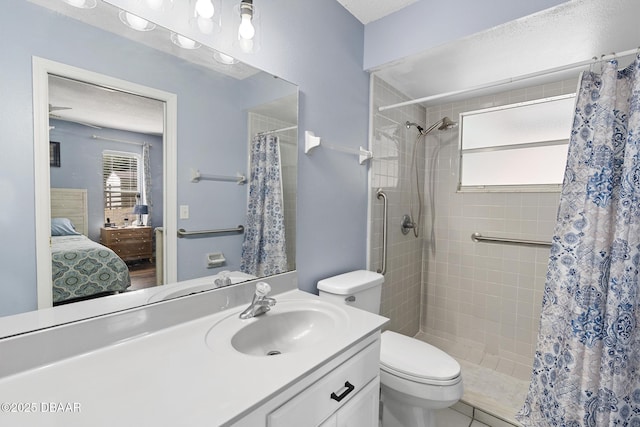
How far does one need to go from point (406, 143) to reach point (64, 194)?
2.21 m

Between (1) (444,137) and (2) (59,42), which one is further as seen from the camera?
(1) (444,137)

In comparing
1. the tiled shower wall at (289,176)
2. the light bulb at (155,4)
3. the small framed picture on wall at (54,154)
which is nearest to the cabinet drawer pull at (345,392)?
the tiled shower wall at (289,176)

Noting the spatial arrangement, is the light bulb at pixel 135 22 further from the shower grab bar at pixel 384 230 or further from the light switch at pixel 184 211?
the shower grab bar at pixel 384 230

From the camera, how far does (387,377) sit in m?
1.40

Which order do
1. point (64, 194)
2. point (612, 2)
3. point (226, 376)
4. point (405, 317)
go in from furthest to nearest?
point (405, 317) < point (612, 2) < point (64, 194) < point (226, 376)

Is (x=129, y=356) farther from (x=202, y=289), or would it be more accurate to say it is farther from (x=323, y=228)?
(x=323, y=228)

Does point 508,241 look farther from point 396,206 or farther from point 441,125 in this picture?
point 441,125

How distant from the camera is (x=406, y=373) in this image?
Answer: 135 centimetres

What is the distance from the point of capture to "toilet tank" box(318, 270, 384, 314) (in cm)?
151

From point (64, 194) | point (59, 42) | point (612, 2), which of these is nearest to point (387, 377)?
point (64, 194)

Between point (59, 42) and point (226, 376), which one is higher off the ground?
point (59, 42)

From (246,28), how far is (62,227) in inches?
37.9

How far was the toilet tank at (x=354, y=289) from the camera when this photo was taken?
1.51 m

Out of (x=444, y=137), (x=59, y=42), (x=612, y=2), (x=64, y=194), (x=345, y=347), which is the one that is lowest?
(x=345, y=347)
